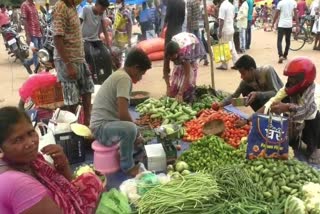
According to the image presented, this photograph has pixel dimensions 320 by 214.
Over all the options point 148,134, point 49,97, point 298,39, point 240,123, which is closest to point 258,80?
point 240,123

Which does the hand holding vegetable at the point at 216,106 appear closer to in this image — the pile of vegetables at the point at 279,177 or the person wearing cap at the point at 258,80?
the person wearing cap at the point at 258,80

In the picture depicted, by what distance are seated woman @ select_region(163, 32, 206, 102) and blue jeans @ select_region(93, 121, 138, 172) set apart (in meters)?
1.99

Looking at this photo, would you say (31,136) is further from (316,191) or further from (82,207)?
(316,191)

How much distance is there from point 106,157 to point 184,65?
2337 millimetres

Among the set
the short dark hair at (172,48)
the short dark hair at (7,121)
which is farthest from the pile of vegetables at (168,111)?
the short dark hair at (7,121)

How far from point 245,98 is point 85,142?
6.92 feet

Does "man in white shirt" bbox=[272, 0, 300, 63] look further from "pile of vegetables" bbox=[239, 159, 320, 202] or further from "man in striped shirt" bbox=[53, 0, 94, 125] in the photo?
"pile of vegetables" bbox=[239, 159, 320, 202]

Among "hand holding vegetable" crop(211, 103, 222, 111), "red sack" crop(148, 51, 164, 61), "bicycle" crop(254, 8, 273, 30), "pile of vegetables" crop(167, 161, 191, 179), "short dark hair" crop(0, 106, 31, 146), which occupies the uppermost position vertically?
"bicycle" crop(254, 8, 273, 30)

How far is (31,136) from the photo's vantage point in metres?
1.80

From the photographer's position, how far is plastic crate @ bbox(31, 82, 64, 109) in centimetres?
461

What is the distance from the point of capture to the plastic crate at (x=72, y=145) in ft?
13.4

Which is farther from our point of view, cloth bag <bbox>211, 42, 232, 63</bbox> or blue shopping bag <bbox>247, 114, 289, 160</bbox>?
A: cloth bag <bbox>211, 42, 232, 63</bbox>

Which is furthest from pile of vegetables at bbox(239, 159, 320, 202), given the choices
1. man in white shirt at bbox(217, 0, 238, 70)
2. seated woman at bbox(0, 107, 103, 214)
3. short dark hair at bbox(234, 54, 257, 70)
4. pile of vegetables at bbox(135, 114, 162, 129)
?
man in white shirt at bbox(217, 0, 238, 70)

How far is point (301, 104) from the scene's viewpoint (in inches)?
160
